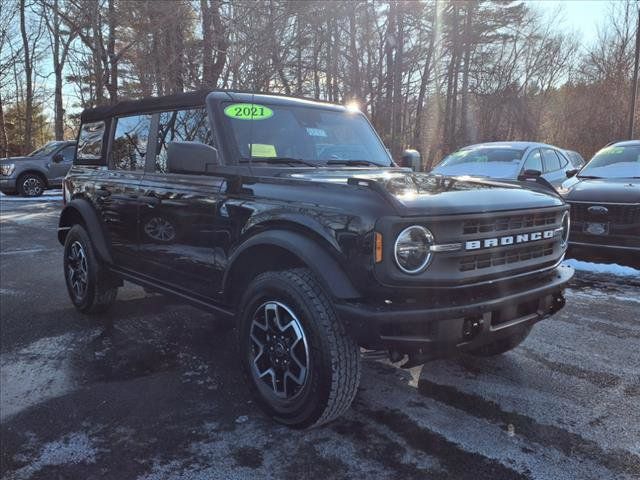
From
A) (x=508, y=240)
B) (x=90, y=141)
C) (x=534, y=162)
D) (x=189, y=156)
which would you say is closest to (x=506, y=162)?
(x=534, y=162)

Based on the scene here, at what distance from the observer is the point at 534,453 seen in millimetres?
2668

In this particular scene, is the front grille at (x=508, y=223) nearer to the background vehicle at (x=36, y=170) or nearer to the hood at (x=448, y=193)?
the hood at (x=448, y=193)

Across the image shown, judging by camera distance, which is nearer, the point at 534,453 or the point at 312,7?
the point at 534,453

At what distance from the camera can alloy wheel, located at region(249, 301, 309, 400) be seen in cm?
282

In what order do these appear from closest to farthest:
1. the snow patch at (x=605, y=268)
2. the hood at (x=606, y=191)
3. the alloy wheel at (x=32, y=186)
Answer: the hood at (x=606, y=191)
the snow patch at (x=605, y=268)
the alloy wheel at (x=32, y=186)

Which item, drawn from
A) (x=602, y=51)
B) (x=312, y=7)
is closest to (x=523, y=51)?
(x=602, y=51)

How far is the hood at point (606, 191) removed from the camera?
617cm

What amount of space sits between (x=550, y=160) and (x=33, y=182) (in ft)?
51.6

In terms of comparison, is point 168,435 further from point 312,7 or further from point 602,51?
point 602,51

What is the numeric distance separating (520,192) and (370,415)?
1.60 metres

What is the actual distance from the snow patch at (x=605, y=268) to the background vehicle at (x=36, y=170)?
15.6 metres

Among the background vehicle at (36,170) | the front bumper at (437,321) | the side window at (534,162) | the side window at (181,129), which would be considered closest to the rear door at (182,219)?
the side window at (181,129)

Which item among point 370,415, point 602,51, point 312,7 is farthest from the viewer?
point 602,51

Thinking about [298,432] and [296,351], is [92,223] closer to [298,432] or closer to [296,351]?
[296,351]
